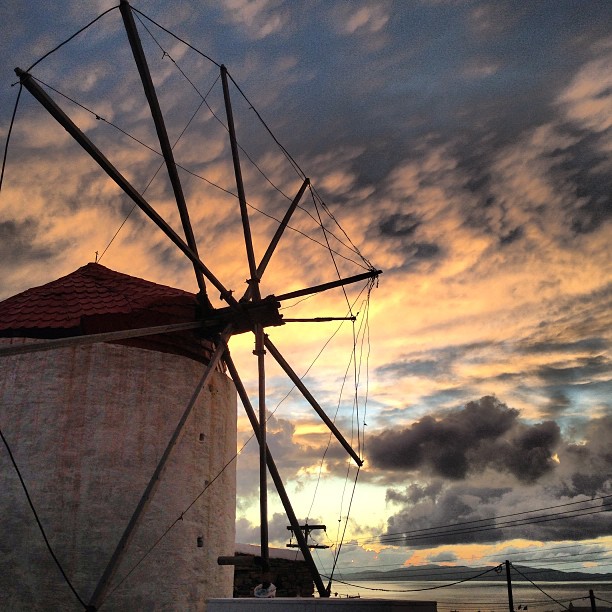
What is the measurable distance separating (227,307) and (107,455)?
14.0ft

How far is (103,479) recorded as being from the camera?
12.3 meters

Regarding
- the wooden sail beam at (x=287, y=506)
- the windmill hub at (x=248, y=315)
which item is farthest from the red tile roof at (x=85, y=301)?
the wooden sail beam at (x=287, y=506)

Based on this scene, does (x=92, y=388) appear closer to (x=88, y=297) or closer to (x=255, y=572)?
(x=88, y=297)

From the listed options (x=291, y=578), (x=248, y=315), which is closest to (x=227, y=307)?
(x=248, y=315)

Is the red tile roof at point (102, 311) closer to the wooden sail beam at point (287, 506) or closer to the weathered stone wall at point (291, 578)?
the wooden sail beam at point (287, 506)

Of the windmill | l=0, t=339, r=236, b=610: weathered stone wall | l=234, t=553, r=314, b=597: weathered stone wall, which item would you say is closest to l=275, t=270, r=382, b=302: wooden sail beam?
the windmill

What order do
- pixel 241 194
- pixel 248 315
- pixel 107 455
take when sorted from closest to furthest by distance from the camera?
1. pixel 107 455
2. pixel 248 315
3. pixel 241 194

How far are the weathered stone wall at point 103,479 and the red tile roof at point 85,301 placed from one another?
850 mm

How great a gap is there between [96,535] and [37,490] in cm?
139

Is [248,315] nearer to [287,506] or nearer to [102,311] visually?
[102,311]

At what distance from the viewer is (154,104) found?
41.9 ft

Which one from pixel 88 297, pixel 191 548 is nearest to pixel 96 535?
pixel 191 548

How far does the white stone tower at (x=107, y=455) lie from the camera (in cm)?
1173

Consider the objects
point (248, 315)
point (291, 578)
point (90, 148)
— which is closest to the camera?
point (90, 148)
